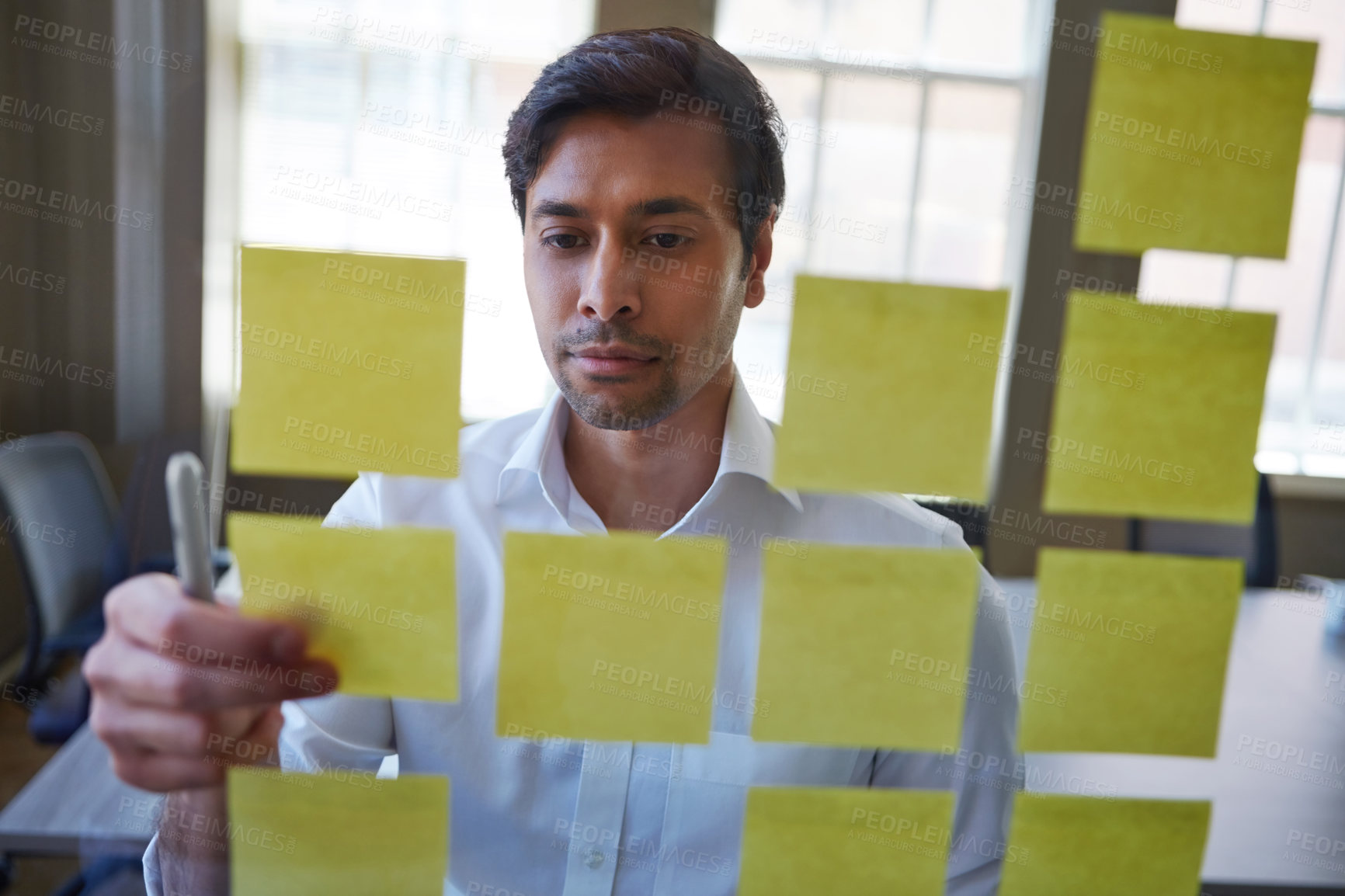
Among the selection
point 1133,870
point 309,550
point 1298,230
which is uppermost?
point 1298,230

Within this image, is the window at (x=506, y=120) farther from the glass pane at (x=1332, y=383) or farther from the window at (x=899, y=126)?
the glass pane at (x=1332, y=383)

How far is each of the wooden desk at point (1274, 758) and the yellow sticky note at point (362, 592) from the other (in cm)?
20

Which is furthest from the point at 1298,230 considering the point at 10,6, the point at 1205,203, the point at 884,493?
the point at 10,6

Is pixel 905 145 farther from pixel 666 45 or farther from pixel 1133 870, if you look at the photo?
pixel 1133 870

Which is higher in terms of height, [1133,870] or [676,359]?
[676,359]

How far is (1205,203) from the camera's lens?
0.27 metres

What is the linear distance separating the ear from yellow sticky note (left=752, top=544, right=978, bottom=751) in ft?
0.29

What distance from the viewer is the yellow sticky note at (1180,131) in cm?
26

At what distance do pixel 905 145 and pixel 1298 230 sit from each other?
0.14 meters

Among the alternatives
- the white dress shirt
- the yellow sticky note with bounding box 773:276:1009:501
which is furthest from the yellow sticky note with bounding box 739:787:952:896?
the yellow sticky note with bounding box 773:276:1009:501

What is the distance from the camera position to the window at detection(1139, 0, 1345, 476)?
0.88 feet

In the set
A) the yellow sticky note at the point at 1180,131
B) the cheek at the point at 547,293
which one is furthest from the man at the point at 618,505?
the yellow sticky note at the point at 1180,131

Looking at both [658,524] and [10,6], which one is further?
[658,524]

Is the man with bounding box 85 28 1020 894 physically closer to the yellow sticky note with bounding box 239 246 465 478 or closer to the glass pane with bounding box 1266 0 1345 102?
the yellow sticky note with bounding box 239 246 465 478
